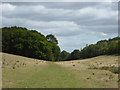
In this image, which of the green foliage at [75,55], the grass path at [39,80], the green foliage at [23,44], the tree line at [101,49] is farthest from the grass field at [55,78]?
the green foliage at [75,55]

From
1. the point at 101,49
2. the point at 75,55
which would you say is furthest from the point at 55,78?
the point at 75,55

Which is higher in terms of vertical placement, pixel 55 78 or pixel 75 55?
pixel 75 55

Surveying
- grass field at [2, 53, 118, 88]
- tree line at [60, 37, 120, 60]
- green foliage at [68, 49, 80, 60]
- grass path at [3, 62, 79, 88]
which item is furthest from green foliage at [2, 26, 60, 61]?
green foliage at [68, 49, 80, 60]

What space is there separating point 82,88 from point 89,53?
7276 cm

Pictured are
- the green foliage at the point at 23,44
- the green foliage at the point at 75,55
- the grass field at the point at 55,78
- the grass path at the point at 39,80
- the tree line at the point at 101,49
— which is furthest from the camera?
the green foliage at the point at 75,55

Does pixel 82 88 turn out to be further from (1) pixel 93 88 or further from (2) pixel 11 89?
(2) pixel 11 89

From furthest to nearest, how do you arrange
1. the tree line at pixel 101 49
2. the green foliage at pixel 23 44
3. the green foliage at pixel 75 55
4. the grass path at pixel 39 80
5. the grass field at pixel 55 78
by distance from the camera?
1. the green foliage at pixel 75 55
2. the tree line at pixel 101 49
3. the green foliage at pixel 23 44
4. the grass field at pixel 55 78
5. the grass path at pixel 39 80

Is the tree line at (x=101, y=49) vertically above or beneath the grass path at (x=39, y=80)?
above

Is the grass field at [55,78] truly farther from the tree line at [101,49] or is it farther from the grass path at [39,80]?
the tree line at [101,49]

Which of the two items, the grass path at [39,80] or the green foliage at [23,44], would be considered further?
the green foliage at [23,44]

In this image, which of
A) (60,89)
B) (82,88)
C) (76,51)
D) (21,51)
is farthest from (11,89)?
(76,51)

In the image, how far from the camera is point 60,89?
36.5 ft

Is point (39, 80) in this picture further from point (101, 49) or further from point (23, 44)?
point (101, 49)

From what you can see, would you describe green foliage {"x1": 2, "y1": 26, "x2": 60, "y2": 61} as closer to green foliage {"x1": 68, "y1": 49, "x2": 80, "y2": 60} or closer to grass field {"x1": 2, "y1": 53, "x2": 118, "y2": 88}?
grass field {"x1": 2, "y1": 53, "x2": 118, "y2": 88}
